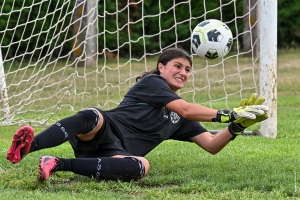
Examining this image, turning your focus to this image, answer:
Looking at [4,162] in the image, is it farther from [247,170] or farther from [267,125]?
[267,125]

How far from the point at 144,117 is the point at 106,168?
614 millimetres

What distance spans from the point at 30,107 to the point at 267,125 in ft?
13.2

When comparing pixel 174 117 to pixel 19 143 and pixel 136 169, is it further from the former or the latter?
pixel 19 143

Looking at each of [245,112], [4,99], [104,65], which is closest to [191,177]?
[245,112]

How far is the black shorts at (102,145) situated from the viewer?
15.4ft

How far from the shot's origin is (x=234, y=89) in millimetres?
11414

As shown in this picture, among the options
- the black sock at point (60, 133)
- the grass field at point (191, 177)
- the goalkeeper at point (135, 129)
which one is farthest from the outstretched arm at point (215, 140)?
the black sock at point (60, 133)

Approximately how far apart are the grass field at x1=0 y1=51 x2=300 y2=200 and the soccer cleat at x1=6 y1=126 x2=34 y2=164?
8.4 inches

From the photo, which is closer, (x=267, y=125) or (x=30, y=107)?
(x=267, y=125)

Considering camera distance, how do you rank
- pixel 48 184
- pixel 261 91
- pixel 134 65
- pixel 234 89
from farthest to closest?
pixel 134 65 → pixel 234 89 → pixel 261 91 → pixel 48 184

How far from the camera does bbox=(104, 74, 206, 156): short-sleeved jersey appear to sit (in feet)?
15.8

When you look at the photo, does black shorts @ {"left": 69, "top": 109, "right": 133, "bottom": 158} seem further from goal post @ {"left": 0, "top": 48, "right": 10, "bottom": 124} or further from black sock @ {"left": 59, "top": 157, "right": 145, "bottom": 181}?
goal post @ {"left": 0, "top": 48, "right": 10, "bottom": 124}

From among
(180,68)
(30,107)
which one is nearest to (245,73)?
(30,107)

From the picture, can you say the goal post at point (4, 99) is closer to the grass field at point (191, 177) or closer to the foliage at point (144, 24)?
the grass field at point (191, 177)
